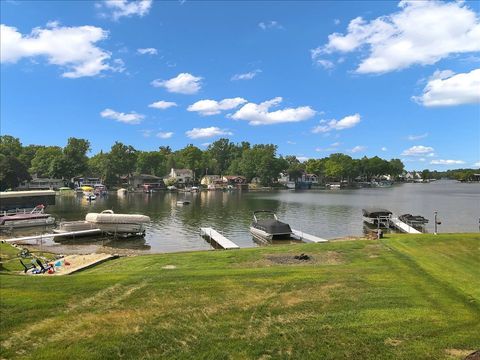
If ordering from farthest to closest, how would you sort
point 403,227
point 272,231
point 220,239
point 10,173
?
point 10,173, point 403,227, point 272,231, point 220,239

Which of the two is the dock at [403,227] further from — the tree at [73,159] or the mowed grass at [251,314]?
the tree at [73,159]

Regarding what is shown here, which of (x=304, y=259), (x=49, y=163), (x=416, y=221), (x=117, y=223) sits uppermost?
(x=49, y=163)

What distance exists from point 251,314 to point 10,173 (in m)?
131

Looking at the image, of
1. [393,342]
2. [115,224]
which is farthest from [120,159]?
[393,342]

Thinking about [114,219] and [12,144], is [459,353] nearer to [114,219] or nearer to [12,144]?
[114,219]

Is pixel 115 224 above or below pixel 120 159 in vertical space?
below

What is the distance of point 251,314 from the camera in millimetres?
11477

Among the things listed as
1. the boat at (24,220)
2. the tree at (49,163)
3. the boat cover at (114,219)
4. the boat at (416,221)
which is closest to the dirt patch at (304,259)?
the boat cover at (114,219)

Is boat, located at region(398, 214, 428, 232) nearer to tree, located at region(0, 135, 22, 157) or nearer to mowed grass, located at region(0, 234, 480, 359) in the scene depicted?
mowed grass, located at region(0, 234, 480, 359)

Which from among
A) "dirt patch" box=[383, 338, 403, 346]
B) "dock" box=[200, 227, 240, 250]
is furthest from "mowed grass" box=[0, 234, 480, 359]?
"dock" box=[200, 227, 240, 250]

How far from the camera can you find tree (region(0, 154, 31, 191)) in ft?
392

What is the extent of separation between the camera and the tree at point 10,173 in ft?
392

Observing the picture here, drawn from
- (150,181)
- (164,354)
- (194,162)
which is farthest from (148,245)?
(194,162)

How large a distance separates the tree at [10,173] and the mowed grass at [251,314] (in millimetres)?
122935
